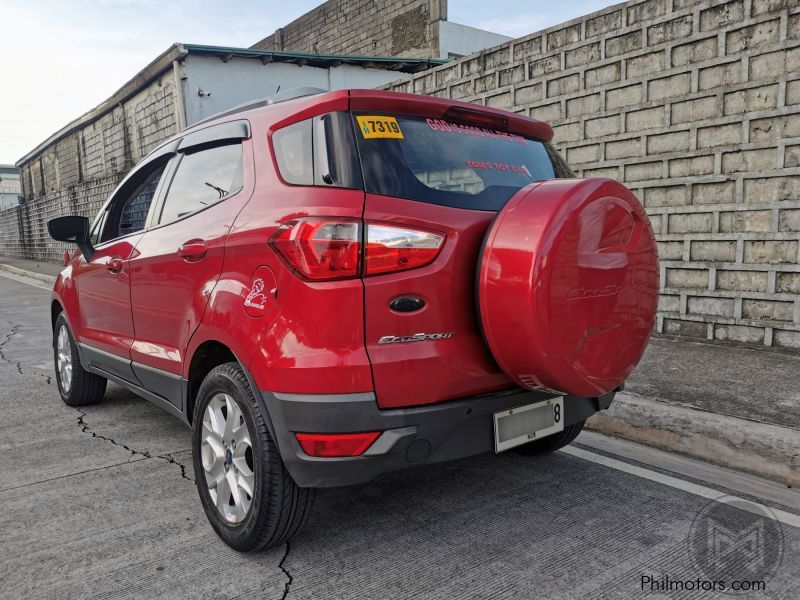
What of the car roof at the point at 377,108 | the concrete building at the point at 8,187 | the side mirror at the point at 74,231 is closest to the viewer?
the car roof at the point at 377,108

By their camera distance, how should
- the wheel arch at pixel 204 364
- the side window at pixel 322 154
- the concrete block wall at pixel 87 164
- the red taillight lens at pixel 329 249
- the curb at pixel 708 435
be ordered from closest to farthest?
1. the red taillight lens at pixel 329 249
2. the side window at pixel 322 154
3. the wheel arch at pixel 204 364
4. the curb at pixel 708 435
5. the concrete block wall at pixel 87 164

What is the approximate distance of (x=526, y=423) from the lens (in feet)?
8.16

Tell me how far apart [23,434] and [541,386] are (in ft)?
11.7

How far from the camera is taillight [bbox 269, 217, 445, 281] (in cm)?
212

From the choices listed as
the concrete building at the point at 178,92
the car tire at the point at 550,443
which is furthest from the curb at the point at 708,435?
the concrete building at the point at 178,92

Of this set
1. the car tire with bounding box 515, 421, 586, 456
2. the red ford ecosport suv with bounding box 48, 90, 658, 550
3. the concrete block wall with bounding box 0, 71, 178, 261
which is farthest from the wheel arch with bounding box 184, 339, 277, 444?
the concrete block wall with bounding box 0, 71, 178, 261

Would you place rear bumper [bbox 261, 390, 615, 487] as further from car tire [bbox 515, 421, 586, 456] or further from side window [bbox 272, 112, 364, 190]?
car tire [bbox 515, 421, 586, 456]

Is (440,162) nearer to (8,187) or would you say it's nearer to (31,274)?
(31,274)

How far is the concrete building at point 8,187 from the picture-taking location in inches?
2333

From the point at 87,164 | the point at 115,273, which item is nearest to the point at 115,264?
the point at 115,273

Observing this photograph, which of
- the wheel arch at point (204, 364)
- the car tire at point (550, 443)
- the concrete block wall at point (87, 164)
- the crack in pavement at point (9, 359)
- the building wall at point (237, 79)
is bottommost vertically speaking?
the crack in pavement at point (9, 359)

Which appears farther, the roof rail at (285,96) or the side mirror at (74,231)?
the side mirror at (74,231)

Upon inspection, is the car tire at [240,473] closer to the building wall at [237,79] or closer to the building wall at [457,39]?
the building wall at [237,79]

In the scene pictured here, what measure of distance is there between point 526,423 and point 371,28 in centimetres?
1931
